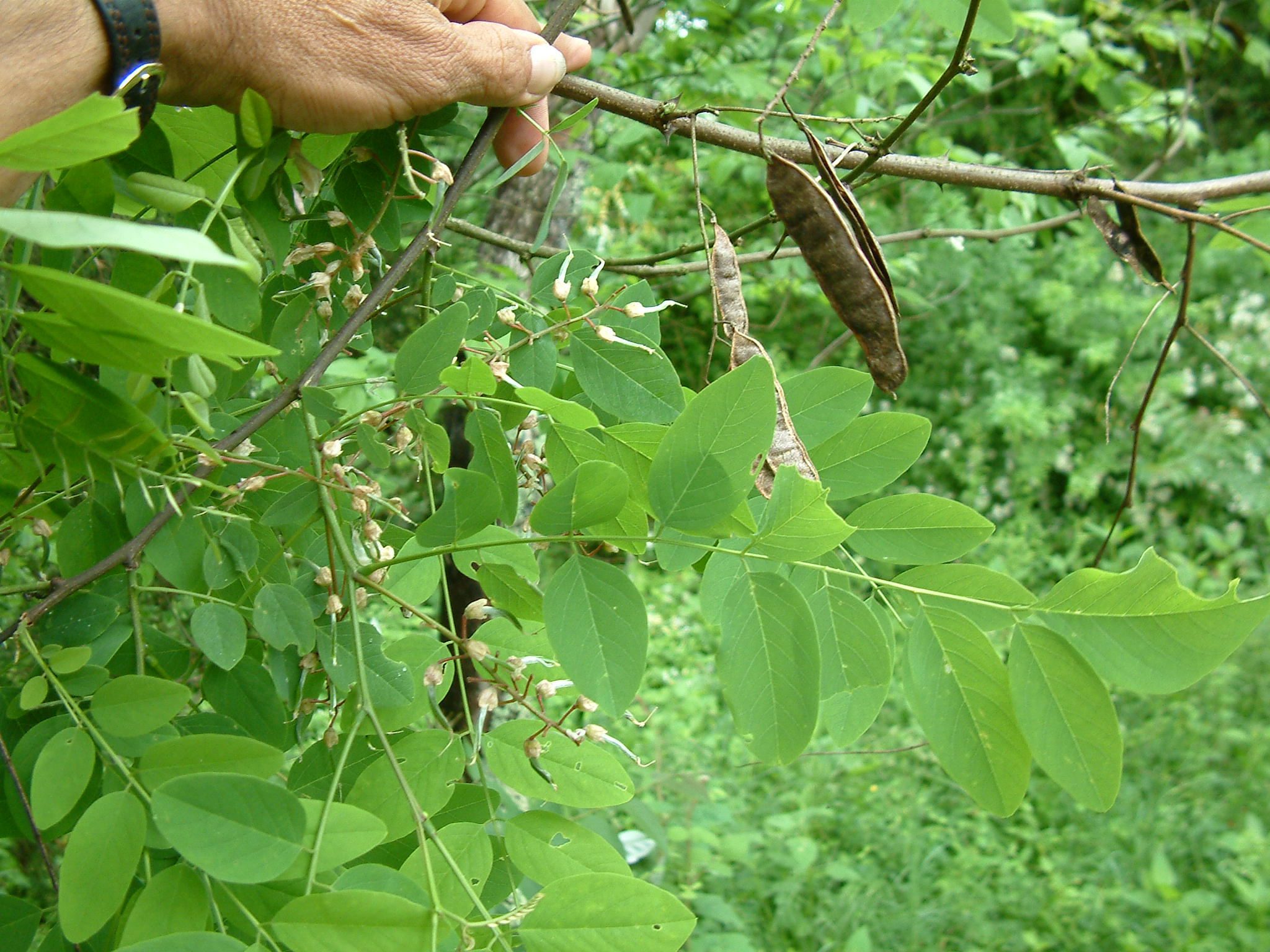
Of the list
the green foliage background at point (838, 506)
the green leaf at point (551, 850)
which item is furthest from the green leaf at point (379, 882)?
the green leaf at point (551, 850)

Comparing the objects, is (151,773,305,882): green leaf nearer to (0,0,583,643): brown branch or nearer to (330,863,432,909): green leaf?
(330,863,432,909): green leaf

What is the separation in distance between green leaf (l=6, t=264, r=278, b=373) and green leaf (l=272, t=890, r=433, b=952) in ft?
1.04

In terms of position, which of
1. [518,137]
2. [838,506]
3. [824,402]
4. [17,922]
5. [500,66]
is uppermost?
[500,66]

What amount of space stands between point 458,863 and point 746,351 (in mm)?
471

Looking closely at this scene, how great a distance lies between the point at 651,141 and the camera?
3.03 metres

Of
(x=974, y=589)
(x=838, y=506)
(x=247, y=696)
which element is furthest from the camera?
(x=838, y=506)

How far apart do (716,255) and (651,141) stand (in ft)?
7.77

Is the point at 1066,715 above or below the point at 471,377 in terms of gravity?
below

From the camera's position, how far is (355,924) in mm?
533

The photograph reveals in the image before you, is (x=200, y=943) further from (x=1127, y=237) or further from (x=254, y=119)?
(x=1127, y=237)

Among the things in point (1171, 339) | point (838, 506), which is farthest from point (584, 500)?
point (838, 506)

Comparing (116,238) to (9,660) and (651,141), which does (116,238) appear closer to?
(9,660)

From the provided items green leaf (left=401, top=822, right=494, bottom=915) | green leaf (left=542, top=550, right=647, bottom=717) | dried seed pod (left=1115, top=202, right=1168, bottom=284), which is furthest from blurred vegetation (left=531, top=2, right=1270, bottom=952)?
green leaf (left=401, top=822, right=494, bottom=915)

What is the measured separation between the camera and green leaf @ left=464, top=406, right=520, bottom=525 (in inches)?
28.9
